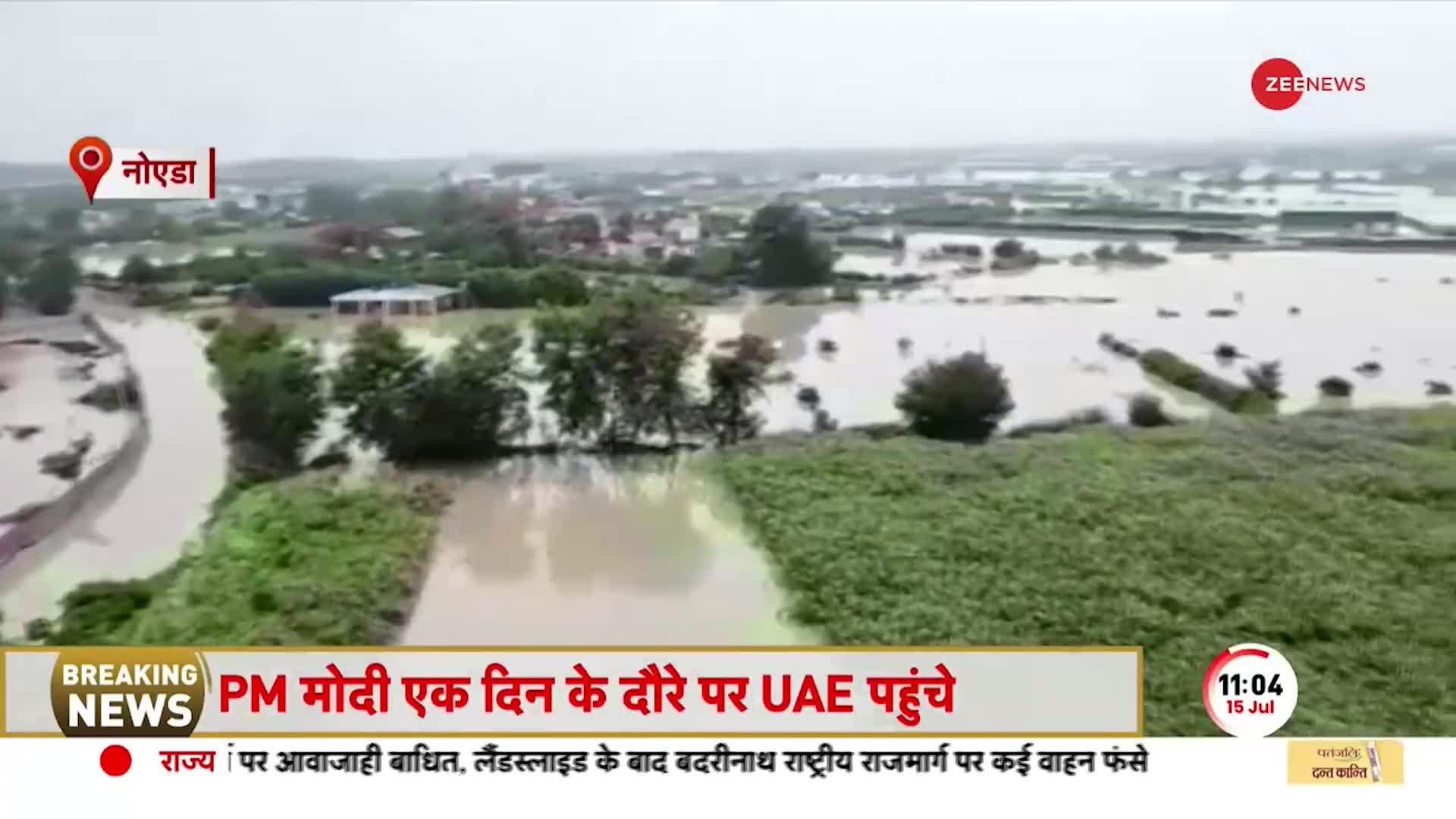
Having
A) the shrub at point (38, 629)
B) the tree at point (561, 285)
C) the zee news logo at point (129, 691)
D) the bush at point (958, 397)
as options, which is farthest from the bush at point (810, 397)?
the shrub at point (38, 629)

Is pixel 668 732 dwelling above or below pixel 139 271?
below

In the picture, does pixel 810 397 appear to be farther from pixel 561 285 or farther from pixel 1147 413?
pixel 1147 413

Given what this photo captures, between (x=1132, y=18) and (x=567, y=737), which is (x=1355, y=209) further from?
(x=567, y=737)

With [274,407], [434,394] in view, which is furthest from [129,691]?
[434,394]

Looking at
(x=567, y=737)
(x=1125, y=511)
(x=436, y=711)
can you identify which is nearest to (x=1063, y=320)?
(x=1125, y=511)
